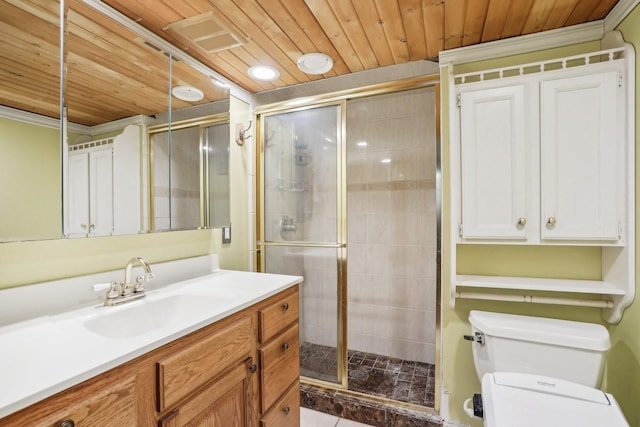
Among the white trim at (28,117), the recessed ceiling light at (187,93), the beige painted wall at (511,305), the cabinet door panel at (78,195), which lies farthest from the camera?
the recessed ceiling light at (187,93)

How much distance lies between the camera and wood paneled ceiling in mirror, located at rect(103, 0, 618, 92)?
1323 millimetres

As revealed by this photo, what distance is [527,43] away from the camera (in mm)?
1592

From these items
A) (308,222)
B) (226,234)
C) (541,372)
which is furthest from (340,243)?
(541,372)

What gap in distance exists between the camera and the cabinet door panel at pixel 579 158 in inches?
52.7

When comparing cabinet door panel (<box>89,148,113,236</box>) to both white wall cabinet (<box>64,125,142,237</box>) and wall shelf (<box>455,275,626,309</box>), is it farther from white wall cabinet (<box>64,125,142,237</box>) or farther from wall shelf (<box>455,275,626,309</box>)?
wall shelf (<box>455,275,626,309</box>)

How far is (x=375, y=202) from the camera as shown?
8.40 ft

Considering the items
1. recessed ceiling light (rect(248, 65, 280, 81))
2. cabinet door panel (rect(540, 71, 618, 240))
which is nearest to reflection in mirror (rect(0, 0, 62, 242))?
recessed ceiling light (rect(248, 65, 280, 81))

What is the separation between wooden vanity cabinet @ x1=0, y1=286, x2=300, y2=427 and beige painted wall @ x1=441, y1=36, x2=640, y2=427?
0.89 m

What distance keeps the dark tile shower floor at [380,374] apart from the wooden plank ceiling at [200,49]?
6.21ft

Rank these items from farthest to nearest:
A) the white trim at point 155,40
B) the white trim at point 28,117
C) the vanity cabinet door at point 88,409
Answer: the white trim at point 155,40 → the white trim at point 28,117 → the vanity cabinet door at point 88,409

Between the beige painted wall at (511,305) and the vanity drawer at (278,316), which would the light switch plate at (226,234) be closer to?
the vanity drawer at (278,316)

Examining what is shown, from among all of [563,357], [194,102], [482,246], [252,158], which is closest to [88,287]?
[194,102]

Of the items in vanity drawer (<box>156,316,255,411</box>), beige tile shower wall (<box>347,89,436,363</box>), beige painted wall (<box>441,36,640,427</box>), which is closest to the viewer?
vanity drawer (<box>156,316,255,411</box>)

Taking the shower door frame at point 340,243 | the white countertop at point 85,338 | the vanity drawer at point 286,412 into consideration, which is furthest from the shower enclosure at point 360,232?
the white countertop at point 85,338
